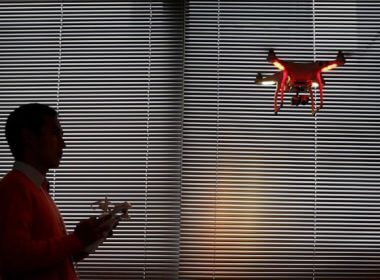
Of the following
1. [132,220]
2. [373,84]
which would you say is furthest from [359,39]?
[132,220]

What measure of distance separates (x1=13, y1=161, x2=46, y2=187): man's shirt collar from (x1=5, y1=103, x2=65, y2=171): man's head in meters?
0.02

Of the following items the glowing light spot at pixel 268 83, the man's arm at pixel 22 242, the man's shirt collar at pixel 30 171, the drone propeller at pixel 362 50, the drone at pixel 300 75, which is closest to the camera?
the man's arm at pixel 22 242

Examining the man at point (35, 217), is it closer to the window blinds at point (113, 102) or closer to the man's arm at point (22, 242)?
the man's arm at point (22, 242)

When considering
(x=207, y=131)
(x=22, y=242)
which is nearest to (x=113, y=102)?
(x=207, y=131)

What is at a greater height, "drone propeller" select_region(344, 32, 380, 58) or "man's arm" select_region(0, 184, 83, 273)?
"drone propeller" select_region(344, 32, 380, 58)

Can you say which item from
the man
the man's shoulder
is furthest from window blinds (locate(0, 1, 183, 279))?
the man's shoulder

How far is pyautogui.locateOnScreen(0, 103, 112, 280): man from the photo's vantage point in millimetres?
1110

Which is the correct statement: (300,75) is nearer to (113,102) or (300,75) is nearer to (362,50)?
(362,50)

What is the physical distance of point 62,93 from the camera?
2131mm

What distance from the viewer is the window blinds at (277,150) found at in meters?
2.00

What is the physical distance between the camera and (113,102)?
2115 mm

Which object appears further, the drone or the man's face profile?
the drone

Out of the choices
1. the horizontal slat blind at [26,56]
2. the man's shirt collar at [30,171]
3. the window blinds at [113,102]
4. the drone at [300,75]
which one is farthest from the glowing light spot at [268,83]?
the man's shirt collar at [30,171]

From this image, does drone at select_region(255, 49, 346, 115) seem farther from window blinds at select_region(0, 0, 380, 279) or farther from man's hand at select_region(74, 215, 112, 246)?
man's hand at select_region(74, 215, 112, 246)
